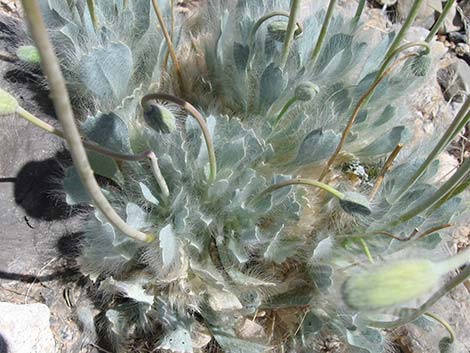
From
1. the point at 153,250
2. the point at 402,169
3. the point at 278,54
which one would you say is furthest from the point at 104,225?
the point at 402,169

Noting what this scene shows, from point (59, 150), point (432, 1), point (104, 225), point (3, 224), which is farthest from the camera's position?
point (432, 1)

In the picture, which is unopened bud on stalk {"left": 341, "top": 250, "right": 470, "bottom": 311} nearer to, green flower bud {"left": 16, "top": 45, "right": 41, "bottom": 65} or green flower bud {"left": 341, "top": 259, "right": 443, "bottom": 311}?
green flower bud {"left": 341, "top": 259, "right": 443, "bottom": 311}

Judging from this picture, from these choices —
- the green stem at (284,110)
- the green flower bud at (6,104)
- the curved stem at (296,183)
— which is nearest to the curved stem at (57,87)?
the green flower bud at (6,104)

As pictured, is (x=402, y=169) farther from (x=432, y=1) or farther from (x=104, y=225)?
(x=432, y=1)

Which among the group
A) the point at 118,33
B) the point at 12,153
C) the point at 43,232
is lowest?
the point at 43,232

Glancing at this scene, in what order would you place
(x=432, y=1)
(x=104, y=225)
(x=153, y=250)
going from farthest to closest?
(x=432, y=1) → (x=153, y=250) → (x=104, y=225)

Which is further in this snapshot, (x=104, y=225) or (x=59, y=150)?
(x=59, y=150)

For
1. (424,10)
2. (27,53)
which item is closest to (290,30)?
(27,53)

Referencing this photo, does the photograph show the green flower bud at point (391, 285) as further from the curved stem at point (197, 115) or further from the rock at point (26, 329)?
the rock at point (26, 329)
